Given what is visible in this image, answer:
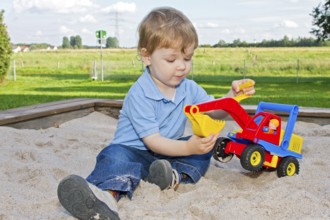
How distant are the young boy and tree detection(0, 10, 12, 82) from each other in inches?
442

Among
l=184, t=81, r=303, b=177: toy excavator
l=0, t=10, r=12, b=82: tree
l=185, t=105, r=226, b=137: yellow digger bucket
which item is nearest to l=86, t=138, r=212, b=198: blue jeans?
l=184, t=81, r=303, b=177: toy excavator

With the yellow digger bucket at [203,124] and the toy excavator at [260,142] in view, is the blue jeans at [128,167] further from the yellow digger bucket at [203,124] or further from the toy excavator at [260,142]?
the yellow digger bucket at [203,124]

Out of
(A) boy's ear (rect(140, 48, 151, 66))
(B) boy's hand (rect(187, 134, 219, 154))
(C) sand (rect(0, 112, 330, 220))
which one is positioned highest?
(A) boy's ear (rect(140, 48, 151, 66))

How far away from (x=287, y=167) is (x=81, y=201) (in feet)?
4.20

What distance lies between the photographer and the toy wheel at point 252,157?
2.51 m

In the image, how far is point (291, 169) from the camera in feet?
8.98

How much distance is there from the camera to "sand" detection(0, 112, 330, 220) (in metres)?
2.07

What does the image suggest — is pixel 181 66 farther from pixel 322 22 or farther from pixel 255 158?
pixel 322 22

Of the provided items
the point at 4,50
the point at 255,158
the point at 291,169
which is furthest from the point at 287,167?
the point at 4,50

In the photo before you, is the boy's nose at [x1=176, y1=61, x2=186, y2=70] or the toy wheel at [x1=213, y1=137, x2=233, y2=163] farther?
the toy wheel at [x1=213, y1=137, x2=233, y2=163]

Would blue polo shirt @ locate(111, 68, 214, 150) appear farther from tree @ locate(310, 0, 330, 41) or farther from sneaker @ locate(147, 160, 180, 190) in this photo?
tree @ locate(310, 0, 330, 41)

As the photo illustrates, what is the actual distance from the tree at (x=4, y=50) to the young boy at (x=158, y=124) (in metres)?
11.2

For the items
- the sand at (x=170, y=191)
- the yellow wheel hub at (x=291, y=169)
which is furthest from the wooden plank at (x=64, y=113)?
the yellow wheel hub at (x=291, y=169)

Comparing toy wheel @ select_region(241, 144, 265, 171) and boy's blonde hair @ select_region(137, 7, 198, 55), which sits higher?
boy's blonde hair @ select_region(137, 7, 198, 55)
